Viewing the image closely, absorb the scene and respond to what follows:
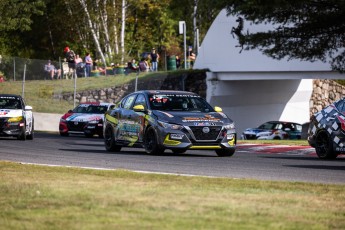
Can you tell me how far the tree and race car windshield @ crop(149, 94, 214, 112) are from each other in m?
8.52

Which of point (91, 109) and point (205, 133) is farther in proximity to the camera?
point (91, 109)

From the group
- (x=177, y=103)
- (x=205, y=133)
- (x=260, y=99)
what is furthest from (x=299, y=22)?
(x=260, y=99)

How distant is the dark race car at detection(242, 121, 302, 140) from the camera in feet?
145

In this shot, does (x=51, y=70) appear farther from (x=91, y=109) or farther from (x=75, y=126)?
(x=75, y=126)

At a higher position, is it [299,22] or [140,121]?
[299,22]

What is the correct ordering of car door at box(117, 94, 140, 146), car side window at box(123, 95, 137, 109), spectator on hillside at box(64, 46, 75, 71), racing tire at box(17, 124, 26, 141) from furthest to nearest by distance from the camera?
1. spectator on hillside at box(64, 46, 75, 71)
2. racing tire at box(17, 124, 26, 141)
3. car side window at box(123, 95, 137, 109)
4. car door at box(117, 94, 140, 146)

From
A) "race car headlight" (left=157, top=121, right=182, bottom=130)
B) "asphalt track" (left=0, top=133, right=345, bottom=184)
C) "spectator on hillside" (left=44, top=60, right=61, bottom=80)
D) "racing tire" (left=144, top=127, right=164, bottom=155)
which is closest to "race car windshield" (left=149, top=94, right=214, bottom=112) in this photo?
"racing tire" (left=144, top=127, right=164, bottom=155)

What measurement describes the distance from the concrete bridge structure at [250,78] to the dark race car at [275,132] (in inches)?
85.5

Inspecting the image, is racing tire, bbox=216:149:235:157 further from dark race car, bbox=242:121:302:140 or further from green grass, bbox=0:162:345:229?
dark race car, bbox=242:121:302:140

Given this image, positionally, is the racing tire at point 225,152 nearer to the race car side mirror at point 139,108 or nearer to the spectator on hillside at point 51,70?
the race car side mirror at point 139,108

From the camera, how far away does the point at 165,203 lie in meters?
11.0

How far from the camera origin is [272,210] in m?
10.7

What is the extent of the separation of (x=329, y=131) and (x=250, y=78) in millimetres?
25667

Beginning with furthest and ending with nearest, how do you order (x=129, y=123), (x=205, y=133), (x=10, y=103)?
(x=10, y=103)
(x=129, y=123)
(x=205, y=133)
